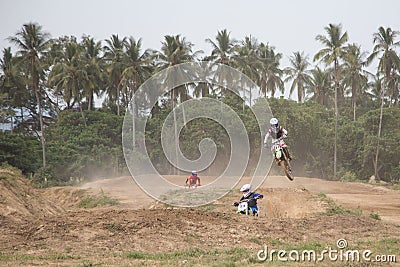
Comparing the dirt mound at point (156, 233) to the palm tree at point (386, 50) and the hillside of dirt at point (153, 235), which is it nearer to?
the hillside of dirt at point (153, 235)

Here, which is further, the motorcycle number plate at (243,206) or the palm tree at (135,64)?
the palm tree at (135,64)

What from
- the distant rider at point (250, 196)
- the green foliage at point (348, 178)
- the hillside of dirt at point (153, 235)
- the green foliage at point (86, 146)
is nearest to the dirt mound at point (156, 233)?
the hillside of dirt at point (153, 235)

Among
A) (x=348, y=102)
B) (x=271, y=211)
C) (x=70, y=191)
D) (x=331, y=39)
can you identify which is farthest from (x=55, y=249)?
(x=348, y=102)

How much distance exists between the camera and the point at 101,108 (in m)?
65.2

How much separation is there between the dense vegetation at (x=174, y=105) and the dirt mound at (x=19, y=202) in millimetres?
27779

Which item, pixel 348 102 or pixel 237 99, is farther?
pixel 348 102

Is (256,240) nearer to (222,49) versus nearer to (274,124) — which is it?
(274,124)

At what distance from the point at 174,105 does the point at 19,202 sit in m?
39.6

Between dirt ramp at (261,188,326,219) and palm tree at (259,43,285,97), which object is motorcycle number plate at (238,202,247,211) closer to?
dirt ramp at (261,188,326,219)

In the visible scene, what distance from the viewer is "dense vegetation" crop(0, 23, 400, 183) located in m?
52.6

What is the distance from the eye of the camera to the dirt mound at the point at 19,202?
16547mm

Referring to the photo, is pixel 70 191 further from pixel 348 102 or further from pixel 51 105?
pixel 348 102

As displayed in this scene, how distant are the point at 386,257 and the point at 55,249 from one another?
25.8ft

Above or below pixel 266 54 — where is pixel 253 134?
below
